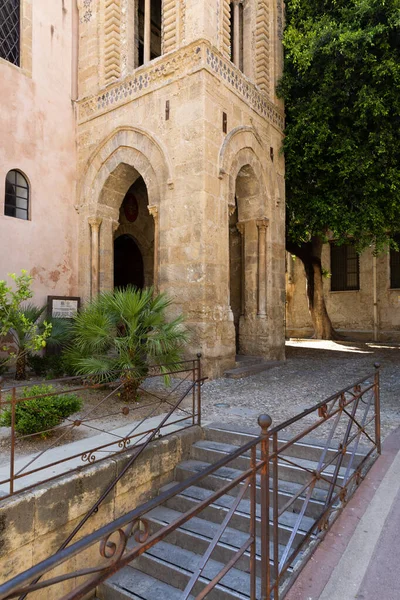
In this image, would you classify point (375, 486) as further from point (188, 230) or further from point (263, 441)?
point (188, 230)

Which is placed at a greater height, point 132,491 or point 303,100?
point 303,100

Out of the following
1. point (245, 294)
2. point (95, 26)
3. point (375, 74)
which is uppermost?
point (95, 26)

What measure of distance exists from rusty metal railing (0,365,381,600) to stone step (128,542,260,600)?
4cm

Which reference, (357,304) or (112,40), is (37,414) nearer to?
(112,40)

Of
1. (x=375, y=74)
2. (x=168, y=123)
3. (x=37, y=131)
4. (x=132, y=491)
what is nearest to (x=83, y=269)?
(x=37, y=131)

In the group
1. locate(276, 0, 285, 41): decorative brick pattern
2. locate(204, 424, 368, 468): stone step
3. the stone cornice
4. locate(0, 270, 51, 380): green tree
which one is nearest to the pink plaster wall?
the stone cornice

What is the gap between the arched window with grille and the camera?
28.0 feet

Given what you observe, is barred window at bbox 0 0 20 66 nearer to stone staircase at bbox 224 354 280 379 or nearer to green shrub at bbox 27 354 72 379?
green shrub at bbox 27 354 72 379

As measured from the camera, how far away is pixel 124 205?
12.2 m

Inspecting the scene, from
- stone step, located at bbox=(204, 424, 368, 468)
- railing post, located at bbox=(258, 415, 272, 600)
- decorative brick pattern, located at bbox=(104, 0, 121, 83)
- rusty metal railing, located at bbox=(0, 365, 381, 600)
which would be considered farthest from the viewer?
decorative brick pattern, located at bbox=(104, 0, 121, 83)

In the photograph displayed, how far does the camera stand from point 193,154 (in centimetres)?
789

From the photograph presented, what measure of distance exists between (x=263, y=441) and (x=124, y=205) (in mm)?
10749

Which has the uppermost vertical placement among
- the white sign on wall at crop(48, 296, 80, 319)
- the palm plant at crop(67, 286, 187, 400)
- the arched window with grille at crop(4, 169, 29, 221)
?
the arched window with grille at crop(4, 169, 29, 221)

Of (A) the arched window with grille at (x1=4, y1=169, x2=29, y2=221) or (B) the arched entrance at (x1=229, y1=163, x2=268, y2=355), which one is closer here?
(A) the arched window with grille at (x1=4, y1=169, x2=29, y2=221)
